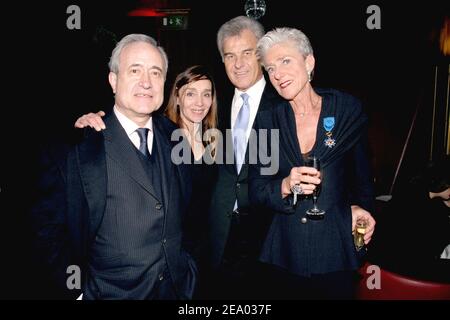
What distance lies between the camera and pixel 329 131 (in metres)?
1.90

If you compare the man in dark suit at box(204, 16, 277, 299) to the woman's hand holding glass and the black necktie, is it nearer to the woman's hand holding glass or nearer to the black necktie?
the woman's hand holding glass

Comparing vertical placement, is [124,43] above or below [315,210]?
above

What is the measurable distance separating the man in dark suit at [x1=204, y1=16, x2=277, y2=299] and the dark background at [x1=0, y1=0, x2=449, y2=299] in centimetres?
90

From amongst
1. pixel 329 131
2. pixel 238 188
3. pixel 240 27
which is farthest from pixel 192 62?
pixel 329 131

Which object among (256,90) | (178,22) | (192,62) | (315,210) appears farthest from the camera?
(192,62)

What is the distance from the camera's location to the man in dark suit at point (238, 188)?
2588 millimetres

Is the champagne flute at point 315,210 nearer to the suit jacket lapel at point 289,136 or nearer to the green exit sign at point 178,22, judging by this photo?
the suit jacket lapel at point 289,136

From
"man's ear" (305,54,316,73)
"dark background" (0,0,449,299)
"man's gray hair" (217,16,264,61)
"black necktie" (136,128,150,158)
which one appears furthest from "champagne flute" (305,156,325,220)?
"dark background" (0,0,449,299)

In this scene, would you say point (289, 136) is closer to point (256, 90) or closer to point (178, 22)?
point (256, 90)

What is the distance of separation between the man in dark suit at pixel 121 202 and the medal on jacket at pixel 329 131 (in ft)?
2.91

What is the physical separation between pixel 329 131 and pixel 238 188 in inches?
35.1

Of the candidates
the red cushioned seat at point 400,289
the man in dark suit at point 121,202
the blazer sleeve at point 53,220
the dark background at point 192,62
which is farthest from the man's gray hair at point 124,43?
the red cushioned seat at point 400,289

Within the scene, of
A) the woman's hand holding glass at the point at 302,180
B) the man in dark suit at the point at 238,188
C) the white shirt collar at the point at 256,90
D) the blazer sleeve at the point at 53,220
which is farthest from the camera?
the white shirt collar at the point at 256,90
